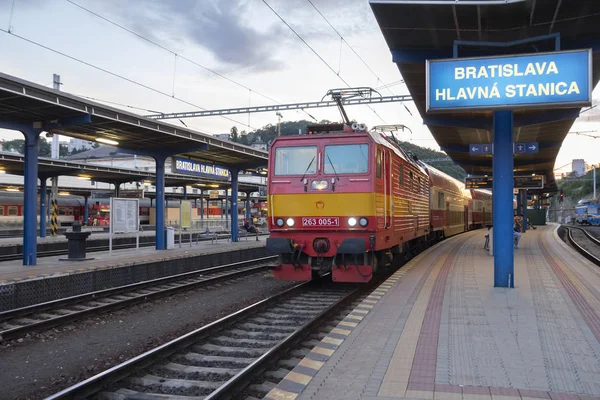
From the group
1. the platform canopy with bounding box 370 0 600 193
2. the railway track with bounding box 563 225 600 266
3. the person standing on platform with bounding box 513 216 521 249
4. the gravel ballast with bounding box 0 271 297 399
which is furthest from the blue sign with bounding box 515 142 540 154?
the gravel ballast with bounding box 0 271 297 399

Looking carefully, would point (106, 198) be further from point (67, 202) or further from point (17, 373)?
point (17, 373)

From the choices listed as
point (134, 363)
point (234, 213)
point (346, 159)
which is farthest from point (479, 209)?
point (134, 363)

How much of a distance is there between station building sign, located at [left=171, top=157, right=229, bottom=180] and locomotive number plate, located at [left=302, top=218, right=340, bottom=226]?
10639mm

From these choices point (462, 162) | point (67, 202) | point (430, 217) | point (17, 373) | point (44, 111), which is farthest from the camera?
point (67, 202)

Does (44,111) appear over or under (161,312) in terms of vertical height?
over

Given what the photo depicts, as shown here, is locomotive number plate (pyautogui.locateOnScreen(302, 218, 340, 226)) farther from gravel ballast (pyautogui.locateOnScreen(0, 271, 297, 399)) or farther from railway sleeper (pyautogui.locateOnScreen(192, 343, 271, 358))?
railway sleeper (pyautogui.locateOnScreen(192, 343, 271, 358))

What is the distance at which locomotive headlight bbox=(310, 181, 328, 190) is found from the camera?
10227 mm

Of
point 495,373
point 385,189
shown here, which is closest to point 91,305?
point 385,189

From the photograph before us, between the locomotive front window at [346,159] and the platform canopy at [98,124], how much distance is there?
7.89 meters

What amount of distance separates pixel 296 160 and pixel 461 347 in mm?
5811

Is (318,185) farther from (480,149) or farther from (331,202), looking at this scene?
(480,149)

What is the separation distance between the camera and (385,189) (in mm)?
10797

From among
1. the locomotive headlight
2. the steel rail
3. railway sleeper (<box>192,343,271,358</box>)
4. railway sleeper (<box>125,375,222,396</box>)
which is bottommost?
railway sleeper (<box>125,375,222,396</box>)

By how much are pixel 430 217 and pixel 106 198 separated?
41.3 meters
